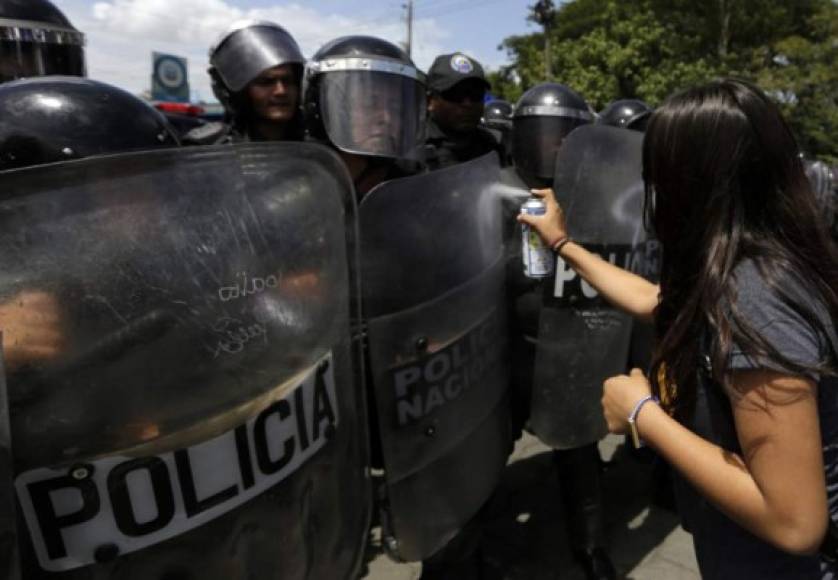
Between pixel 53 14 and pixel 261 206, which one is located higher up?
pixel 53 14

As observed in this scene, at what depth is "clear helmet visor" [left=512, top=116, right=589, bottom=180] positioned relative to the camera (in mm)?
2666

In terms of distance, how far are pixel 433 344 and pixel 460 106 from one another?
1986mm

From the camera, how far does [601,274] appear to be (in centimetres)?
175

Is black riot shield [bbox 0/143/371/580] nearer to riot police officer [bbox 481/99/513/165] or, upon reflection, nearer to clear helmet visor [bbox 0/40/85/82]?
clear helmet visor [bbox 0/40/85/82]

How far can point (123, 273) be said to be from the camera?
89cm

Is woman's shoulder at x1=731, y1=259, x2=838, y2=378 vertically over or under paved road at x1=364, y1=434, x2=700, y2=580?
over

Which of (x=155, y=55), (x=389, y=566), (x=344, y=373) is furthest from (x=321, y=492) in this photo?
(x=155, y=55)

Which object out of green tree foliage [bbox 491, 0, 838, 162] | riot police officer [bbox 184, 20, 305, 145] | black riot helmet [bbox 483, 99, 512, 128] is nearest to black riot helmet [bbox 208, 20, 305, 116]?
riot police officer [bbox 184, 20, 305, 145]

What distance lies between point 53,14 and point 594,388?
109 inches

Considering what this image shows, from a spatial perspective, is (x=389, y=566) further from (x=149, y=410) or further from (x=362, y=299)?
(x=149, y=410)

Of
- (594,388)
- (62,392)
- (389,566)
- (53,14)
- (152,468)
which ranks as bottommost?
(389,566)

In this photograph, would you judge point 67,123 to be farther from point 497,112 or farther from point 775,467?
point 497,112

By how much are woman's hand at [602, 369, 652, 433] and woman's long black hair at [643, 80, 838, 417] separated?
4.5 inches

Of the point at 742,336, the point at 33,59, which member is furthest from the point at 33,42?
the point at 742,336
